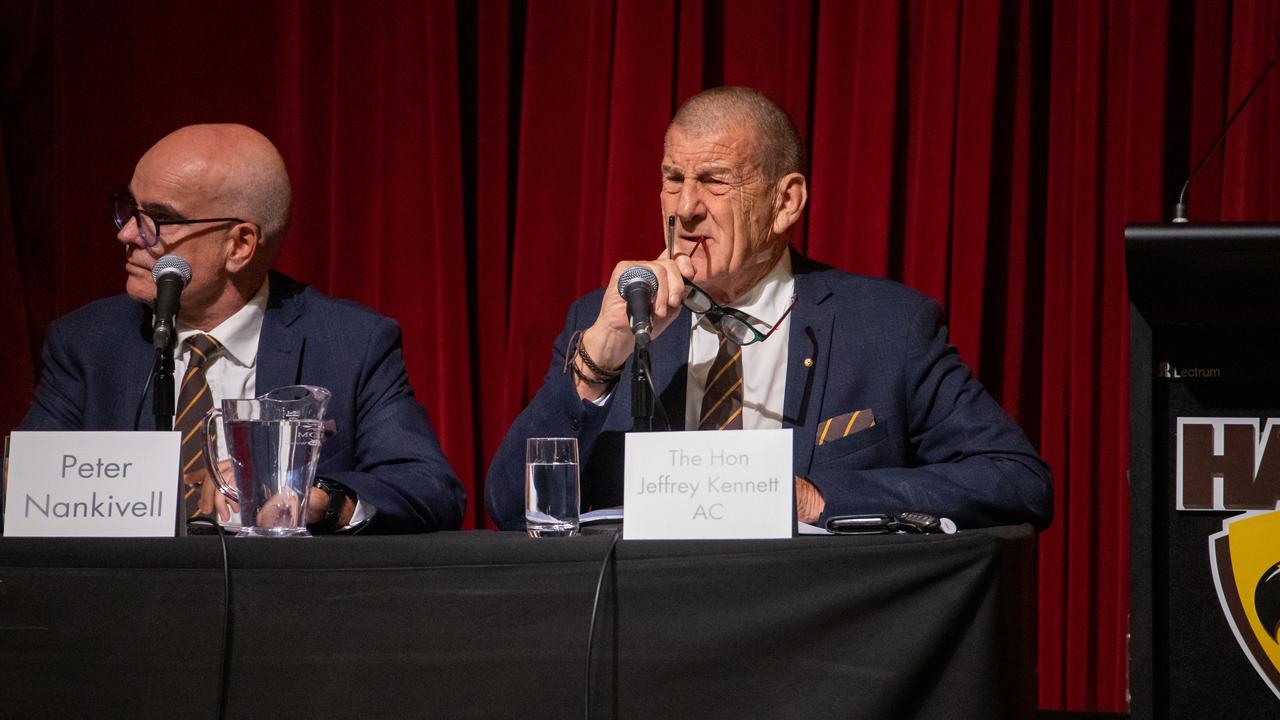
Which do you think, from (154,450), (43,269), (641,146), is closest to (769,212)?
(641,146)

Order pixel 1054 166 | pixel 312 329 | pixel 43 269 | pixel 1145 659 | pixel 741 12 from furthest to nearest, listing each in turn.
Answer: pixel 43 269 < pixel 741 12 < pixel 1054 166 < pixel 312 329 < pixel 1145 659

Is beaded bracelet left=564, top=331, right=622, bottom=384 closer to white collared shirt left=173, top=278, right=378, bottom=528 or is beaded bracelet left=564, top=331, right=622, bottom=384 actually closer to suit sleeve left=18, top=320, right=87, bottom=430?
white collared shirt left=173, top=278, right=378, bottom=528

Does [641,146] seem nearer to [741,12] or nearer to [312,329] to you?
[741,12]

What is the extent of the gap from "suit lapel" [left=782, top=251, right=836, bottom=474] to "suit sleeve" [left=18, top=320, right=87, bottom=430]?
1214 millimetres

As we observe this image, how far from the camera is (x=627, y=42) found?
289cm

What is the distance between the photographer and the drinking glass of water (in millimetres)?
1437

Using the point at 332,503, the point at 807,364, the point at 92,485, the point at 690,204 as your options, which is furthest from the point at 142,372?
the point at 807,364

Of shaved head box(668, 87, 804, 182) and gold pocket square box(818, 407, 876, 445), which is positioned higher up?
shaved head box(668, 87, 804, 182)

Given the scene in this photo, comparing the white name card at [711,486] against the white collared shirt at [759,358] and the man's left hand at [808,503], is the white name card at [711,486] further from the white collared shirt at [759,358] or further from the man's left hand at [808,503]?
the white collared shirt at [759,358]

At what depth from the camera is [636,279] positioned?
1.62m

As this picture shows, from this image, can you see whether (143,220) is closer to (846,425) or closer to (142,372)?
(142,372)

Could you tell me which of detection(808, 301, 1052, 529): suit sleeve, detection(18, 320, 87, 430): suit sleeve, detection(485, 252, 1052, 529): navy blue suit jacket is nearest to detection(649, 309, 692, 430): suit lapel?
detection(485, 252, 1052, 529): navy blue suit jacket

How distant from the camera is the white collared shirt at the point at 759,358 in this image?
2164 mm

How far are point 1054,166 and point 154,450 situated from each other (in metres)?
1.99
